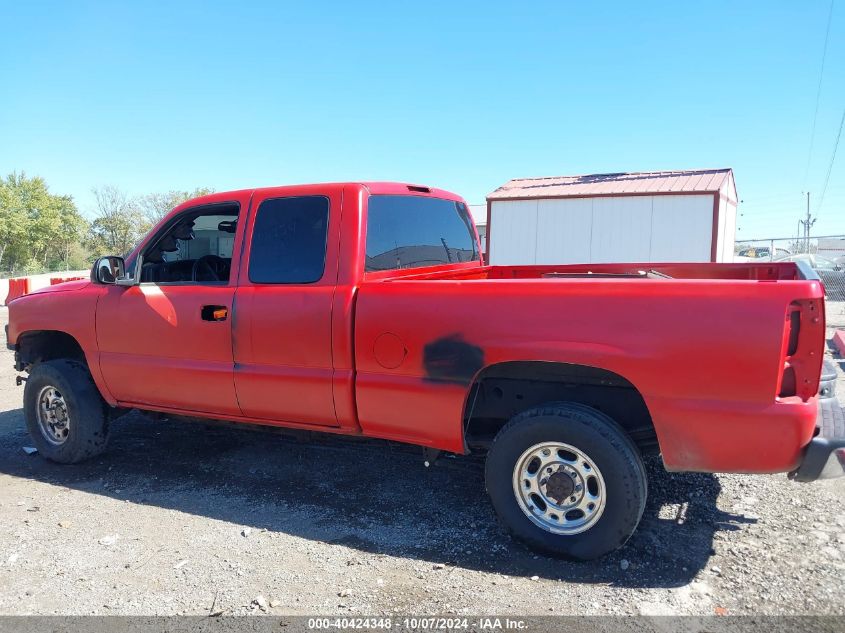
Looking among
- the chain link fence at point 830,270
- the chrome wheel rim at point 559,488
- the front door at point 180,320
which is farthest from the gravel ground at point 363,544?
the chain link fence at point 830,270

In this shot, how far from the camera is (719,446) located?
9.38 ft

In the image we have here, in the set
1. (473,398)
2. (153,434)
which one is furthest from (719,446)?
(153,434)

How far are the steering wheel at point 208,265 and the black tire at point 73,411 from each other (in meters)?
1.22

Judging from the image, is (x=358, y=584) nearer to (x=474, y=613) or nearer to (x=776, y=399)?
(x=474, y=613)

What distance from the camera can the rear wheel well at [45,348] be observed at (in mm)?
5059

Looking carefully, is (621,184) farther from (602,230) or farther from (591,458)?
(591,458)

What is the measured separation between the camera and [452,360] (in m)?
3.32

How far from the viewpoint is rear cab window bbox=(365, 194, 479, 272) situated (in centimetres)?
391

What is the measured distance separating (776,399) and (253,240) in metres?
3.12

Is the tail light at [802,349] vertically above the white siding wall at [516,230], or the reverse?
the white siding wall at [516,230]

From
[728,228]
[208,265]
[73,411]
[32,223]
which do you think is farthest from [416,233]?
[32,223]

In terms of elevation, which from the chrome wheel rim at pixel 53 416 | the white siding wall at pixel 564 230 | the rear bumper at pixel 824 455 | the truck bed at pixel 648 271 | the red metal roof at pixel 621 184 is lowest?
the chrome wheel rim at pixel 53 416

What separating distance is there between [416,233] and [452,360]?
1.27 meters

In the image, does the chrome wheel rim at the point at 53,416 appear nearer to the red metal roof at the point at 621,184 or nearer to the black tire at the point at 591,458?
the black tire at the point at 591,458
